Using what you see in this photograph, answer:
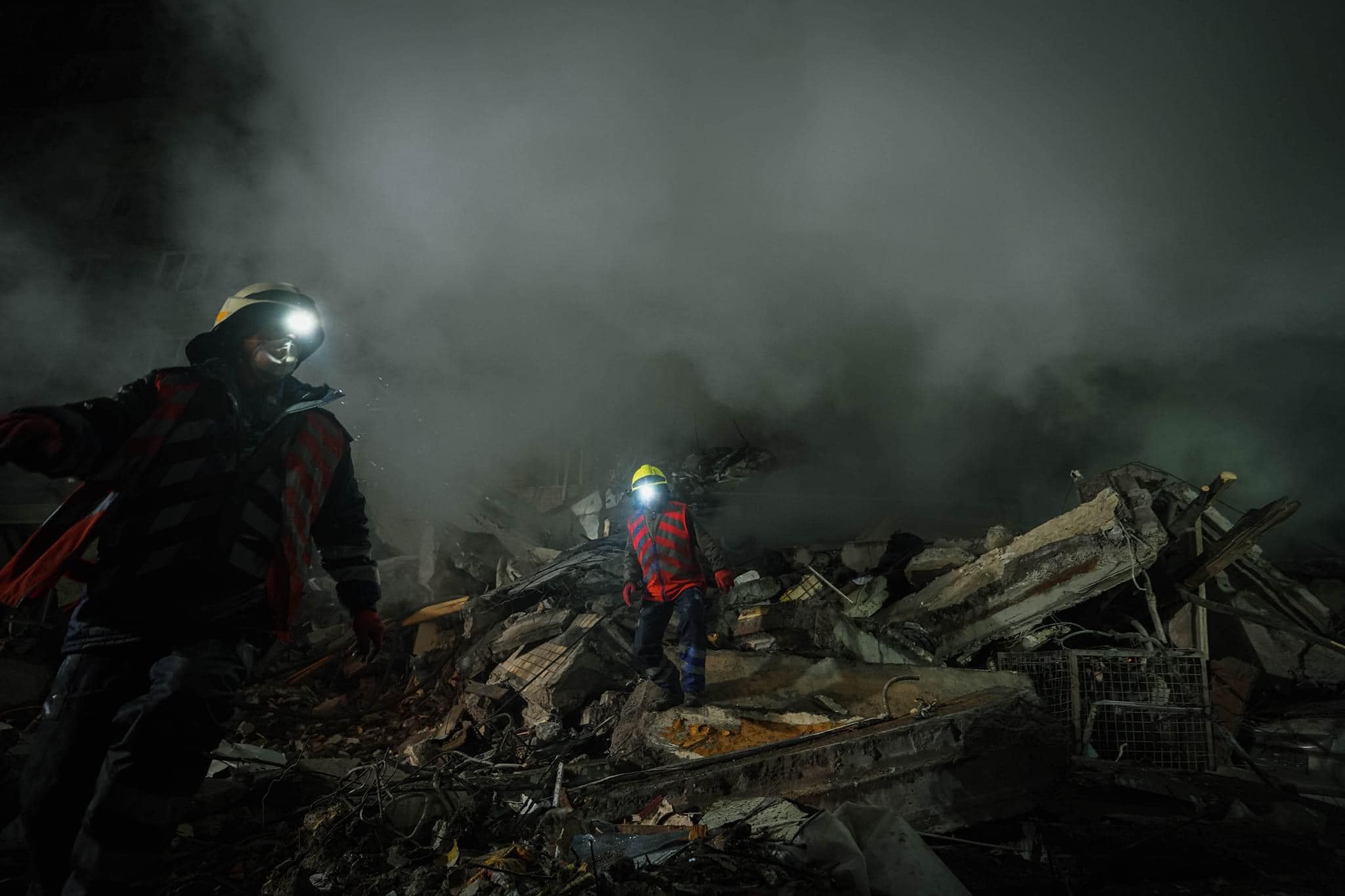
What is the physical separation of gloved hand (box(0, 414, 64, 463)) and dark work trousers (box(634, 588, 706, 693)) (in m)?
3.25

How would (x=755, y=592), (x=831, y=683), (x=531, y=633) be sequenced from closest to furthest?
(x=831, y=683), (x=531, y=633), (x=755, y=592)

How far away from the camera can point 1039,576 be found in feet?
14.9

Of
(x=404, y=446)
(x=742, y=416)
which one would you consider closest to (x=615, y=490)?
(x=742, y=416)

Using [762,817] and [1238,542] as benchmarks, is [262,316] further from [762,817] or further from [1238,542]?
[1238,542]

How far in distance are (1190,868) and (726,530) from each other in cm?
715

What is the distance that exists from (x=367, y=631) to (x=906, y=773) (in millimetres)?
2318

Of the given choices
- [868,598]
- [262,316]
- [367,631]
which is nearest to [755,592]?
[868,598]

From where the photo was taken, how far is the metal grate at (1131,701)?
4.05m

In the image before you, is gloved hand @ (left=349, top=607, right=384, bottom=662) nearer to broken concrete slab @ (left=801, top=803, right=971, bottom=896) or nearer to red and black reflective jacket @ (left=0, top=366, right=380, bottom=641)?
red and black reflective jacket @ (left=0, top=366, right=380, bottom=641)

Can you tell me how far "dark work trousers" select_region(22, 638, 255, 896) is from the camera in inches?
53.6

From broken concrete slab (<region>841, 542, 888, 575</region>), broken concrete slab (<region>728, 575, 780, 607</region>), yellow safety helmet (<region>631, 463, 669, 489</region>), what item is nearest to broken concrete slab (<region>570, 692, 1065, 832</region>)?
yellow safety helmet (<region>631, 463, 669, 489</region>)

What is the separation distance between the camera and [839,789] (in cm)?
245

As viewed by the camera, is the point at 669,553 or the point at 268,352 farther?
the point at 669,553

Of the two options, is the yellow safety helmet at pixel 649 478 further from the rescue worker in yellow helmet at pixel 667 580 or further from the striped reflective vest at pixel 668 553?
the striped reflective vest at pixel 668 553
